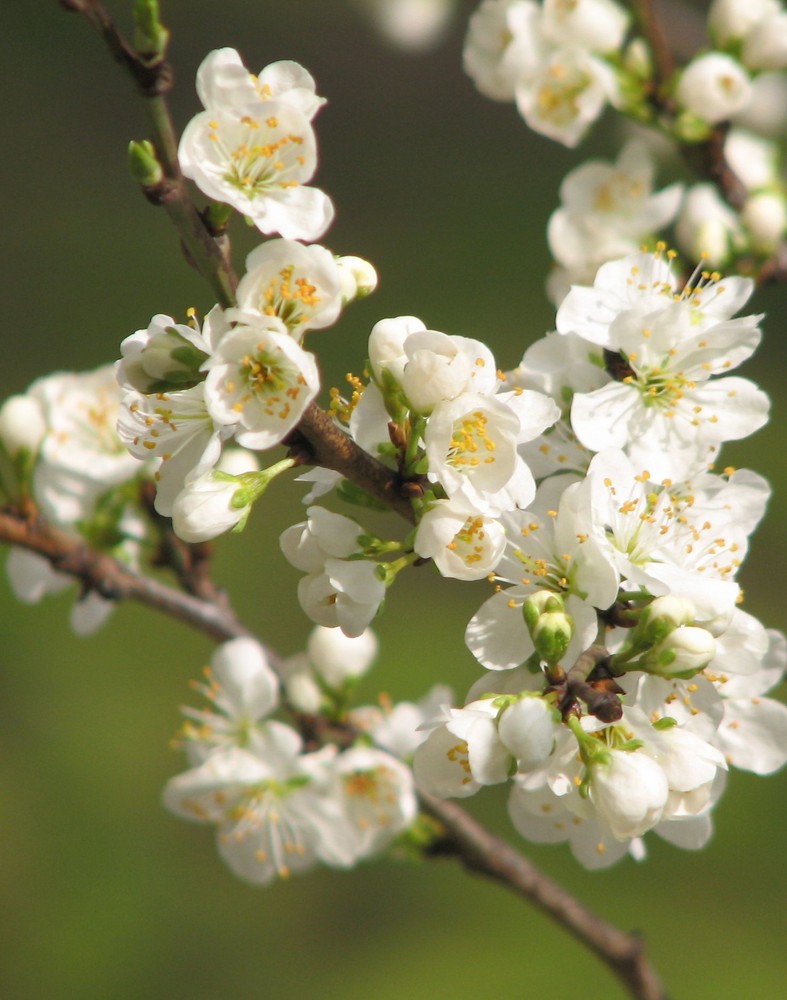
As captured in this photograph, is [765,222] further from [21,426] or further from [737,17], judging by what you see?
[21,426]

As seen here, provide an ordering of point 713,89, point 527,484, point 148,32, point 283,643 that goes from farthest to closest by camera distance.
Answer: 1. point 283,643
2. point 713,89
3. point 527,484
4. point 148,32

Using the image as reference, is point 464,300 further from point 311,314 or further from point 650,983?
point 311,314

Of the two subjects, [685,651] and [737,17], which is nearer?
[685,651]

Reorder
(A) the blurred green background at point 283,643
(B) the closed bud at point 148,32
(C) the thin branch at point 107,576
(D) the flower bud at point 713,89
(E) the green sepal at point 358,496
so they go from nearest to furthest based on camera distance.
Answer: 1. (B) the closed bud at point 148,32
2. (E) the green sepal at point 358,496
3. (C) the thin branch at point 107,576
4. (D) the flower bud at point 713,89
5. (A) the blurred green background at point 283,643

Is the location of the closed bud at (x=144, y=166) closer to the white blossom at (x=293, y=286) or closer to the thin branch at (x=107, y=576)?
the white blossom at (x=293, y=286)

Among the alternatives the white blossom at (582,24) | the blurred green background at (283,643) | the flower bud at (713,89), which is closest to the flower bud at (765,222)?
the flower bud at (713,89)

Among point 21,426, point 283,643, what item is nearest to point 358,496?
point 21,426

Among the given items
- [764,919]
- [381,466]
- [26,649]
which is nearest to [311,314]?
[381,466]
